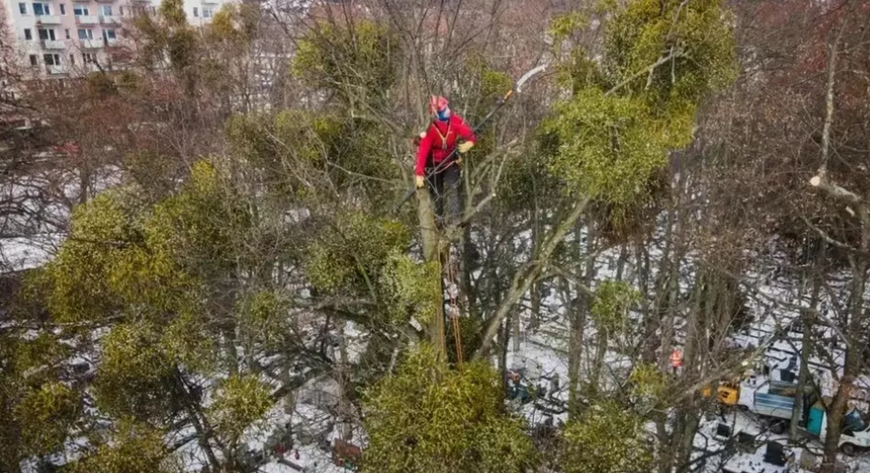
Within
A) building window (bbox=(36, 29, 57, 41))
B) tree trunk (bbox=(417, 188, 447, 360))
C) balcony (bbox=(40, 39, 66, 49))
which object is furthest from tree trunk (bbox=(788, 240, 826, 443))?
building window (bbox=(36, 29, 57, 41))

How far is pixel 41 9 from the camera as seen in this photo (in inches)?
1072

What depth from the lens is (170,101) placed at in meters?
13.4

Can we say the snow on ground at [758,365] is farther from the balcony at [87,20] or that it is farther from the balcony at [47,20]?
the balcony at [47,20]

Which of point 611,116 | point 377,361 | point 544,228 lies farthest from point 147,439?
point 544,228

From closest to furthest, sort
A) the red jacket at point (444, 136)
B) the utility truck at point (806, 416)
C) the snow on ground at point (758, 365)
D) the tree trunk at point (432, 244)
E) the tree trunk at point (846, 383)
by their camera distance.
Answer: the tree trunk at point (432, 244), the red jacket at point (444, 136), the tree trunk at point (846, 383), the snow on ground at point (758, 365), the utility truck at point (806, 416)

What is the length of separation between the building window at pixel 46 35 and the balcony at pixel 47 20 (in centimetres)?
43

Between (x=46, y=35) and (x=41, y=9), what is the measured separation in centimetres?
111

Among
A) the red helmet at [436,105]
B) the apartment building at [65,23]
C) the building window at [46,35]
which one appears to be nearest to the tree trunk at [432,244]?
the red helmet at [436,105]

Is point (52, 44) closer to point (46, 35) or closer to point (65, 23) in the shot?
point (46, 35)

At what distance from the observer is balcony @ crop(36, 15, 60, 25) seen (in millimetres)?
26969

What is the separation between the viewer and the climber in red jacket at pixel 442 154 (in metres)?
5.06

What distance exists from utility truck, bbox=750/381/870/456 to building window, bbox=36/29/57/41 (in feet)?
101

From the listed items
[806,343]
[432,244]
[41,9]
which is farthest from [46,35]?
[806,343]

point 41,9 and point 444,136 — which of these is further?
point 41,9
